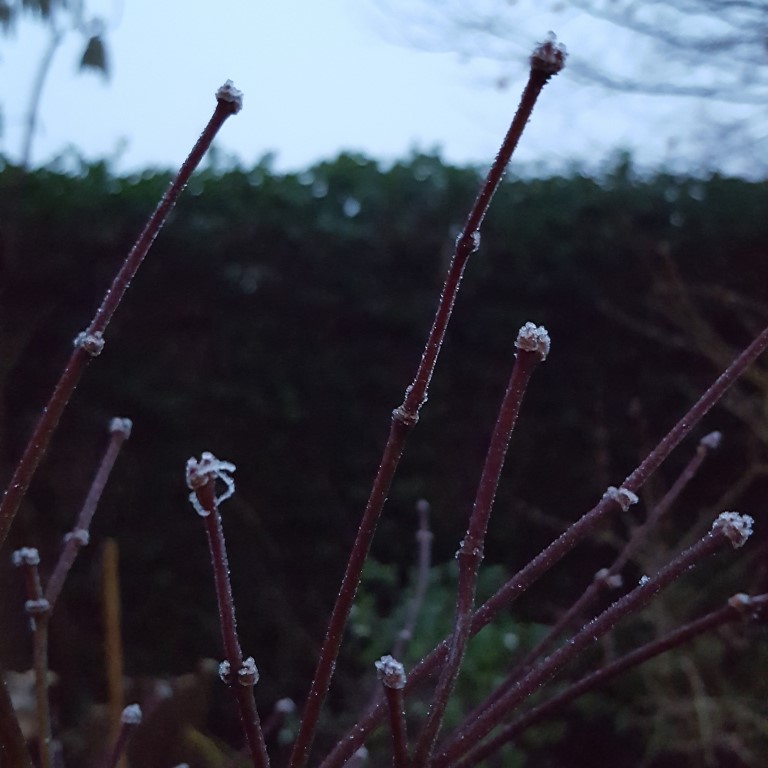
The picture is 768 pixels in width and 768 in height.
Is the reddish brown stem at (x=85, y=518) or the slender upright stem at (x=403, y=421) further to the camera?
the reddish brown stem at (x=85, y=518)

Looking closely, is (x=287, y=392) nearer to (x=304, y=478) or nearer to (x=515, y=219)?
(x=304, y=478)

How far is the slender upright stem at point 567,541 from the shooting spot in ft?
2.06

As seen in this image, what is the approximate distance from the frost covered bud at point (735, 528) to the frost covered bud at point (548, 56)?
33 centimetres

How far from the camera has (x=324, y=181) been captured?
3.79 metres

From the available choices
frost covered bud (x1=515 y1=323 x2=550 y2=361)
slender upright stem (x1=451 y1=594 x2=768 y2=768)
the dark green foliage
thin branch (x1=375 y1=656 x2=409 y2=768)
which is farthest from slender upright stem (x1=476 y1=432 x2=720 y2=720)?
the dark green foliage

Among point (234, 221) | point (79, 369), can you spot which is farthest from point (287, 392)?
point (79, 369)

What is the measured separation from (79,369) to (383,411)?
10.2 feet

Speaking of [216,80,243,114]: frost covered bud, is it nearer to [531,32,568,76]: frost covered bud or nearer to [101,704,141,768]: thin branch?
[531,32,568,76]: frost covered bud

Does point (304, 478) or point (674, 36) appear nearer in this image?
point (304, 478)

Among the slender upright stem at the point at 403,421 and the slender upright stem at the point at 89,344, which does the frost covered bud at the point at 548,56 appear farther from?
the slender upright stem at the point at 89,344

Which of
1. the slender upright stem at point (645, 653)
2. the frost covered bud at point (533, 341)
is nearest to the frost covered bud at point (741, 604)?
the slender upright stem at point (645, 653)

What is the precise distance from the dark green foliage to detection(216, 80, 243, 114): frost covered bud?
291 centimetres

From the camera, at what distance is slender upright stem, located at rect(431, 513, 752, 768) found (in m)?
0.57

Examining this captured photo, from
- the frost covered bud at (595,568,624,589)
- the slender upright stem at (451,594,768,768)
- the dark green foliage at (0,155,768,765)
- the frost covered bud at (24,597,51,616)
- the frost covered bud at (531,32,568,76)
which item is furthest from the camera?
the dark green foliage at (0,155,768,765)
